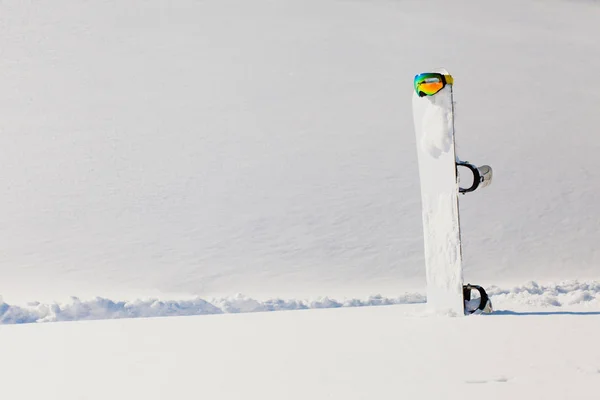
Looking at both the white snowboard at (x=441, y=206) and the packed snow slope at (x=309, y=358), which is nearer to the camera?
the packed snow slope at (x=309, y=358)

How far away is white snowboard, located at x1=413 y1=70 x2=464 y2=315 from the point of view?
2328 mm

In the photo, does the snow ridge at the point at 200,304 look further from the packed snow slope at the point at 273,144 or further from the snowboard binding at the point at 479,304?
the packed snow slope at the point at 273,144

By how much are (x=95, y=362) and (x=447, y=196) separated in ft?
4.02

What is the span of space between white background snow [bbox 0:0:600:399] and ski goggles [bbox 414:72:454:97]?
75cm

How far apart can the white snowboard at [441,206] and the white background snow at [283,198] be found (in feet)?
0.52

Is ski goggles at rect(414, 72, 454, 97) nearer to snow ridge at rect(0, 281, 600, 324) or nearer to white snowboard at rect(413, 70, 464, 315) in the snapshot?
white snowboard at rect(413, 70, 464, 315)

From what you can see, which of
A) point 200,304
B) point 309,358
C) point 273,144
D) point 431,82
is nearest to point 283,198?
point 273,144

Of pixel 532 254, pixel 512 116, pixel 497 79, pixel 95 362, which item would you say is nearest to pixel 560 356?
pixel 95 362

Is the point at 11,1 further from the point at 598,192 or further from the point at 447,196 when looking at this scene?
the point at 447,196

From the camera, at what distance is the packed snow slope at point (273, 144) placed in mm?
4750

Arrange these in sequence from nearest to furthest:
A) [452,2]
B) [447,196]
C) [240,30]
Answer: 1. [447,196]
2. [240,30]
3. [452,2]

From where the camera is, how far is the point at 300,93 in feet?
24.5

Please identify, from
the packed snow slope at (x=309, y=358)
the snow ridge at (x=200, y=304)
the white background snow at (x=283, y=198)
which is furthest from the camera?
the snow ridge at (x=200, y=304)

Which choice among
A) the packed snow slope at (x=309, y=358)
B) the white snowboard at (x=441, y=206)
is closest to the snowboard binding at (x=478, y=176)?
the white snowboard at (x=441, y=206)
